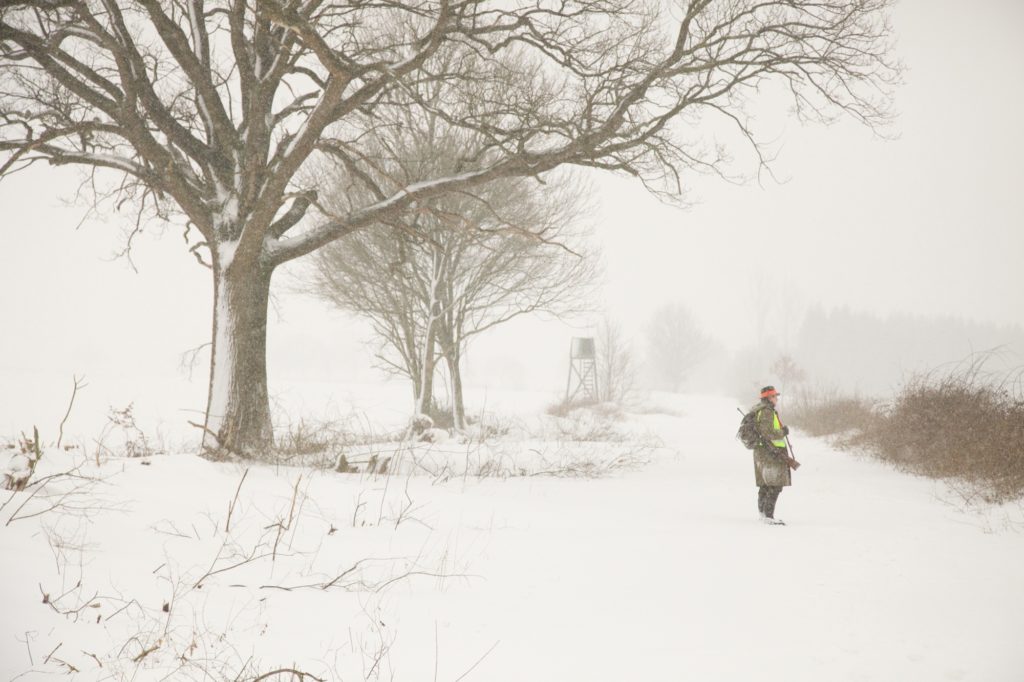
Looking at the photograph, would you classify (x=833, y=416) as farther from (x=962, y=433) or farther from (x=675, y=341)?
(x=675, y=341)

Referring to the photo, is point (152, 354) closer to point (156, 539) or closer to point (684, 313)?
point (684, 313)

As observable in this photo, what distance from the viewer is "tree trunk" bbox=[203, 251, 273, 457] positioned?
597cm

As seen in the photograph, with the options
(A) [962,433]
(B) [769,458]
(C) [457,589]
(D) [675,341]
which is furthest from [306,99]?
(D) [675,341]

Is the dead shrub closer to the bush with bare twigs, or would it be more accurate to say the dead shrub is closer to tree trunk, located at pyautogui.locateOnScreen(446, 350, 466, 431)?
the bush with bare twigs

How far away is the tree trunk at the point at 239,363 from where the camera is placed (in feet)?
19.6

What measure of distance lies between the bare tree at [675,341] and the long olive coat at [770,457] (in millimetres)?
46528

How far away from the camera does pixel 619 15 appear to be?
Answer: 20.8ft

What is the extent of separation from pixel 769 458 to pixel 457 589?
4421 millimetres

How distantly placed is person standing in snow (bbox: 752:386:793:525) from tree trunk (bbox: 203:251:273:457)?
234 inches

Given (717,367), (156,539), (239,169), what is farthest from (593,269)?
(717,367)

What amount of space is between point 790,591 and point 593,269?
10707 millimetres

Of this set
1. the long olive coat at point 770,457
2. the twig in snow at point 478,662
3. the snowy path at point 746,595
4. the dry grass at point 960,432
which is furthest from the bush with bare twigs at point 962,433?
the twig in snow at point 478,662

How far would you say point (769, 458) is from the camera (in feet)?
19.6

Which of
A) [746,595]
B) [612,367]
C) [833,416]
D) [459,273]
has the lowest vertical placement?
[746,595]
